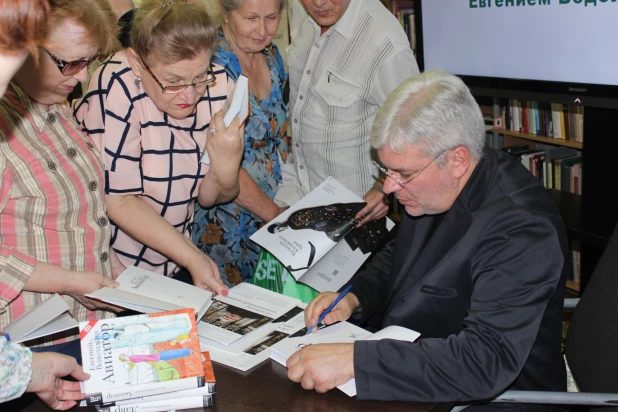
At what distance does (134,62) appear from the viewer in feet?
6.92

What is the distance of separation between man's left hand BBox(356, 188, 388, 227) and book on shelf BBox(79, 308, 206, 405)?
1014 millimetres

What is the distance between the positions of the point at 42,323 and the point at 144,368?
0.29 metres

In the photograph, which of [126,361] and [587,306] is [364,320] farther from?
[126,361]

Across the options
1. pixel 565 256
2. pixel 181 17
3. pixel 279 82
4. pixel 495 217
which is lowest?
pixel 565 256

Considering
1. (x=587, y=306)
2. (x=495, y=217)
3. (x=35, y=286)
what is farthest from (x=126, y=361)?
(x=587, y=306)

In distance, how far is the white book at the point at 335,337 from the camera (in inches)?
66.1

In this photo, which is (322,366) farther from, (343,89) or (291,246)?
(343,89)

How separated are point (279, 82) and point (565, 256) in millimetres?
1402

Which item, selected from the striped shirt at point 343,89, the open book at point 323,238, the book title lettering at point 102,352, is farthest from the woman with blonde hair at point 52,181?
the striped shirt at point 343,89

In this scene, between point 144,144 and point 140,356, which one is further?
point 144,144

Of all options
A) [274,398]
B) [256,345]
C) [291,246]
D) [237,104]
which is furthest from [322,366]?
[237,104]

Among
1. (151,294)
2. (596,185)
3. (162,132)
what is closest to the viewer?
(151,294)

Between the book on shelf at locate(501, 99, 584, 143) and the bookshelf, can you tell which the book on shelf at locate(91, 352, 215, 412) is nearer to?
the bookshelf

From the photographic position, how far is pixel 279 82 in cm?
271
